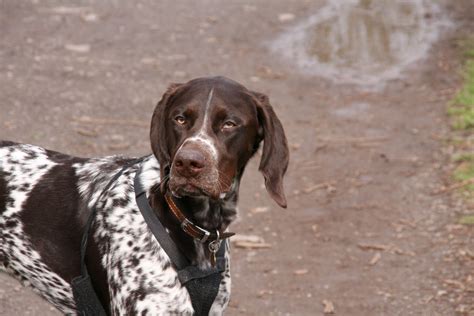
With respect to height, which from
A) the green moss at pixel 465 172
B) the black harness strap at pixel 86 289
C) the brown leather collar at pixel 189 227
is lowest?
the green moss at pixel 465 172

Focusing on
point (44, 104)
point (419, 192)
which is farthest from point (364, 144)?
point (44, 104)

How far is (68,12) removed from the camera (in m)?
10.9

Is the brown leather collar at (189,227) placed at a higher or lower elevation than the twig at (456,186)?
higher

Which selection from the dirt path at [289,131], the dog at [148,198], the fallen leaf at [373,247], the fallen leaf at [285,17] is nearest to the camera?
the dog at [148,198]

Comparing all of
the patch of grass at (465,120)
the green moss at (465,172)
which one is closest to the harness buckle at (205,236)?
the patch of grass at (465,120)

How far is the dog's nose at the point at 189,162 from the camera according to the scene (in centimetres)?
371

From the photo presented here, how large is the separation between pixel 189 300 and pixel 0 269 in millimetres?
1074

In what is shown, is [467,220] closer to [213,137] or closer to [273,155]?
[273,155]

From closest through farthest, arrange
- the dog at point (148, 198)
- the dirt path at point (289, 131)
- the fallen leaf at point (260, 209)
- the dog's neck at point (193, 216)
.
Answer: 1. the dog at point (148, 198)
2. the dog's neck at point (193, 216)
3. the dirt path at point (289, 131)
4. the fallen leaf at point (260, 209)

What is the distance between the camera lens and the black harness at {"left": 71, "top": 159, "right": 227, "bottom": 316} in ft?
13.0

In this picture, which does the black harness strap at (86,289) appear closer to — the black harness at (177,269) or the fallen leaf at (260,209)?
the black harness at (177,269)

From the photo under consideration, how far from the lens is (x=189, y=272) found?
3957mm

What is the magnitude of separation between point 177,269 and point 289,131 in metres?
4.52

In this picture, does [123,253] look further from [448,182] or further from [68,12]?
[68,12]
